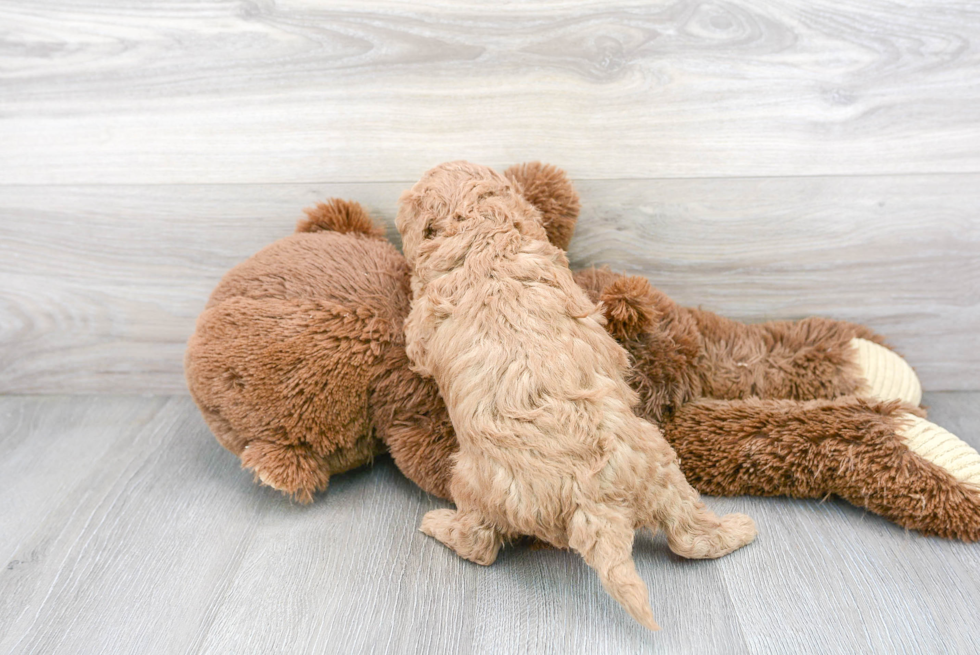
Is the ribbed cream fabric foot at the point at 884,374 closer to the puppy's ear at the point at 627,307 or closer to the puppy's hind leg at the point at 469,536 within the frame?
the puppy's ear at the point at 627,307

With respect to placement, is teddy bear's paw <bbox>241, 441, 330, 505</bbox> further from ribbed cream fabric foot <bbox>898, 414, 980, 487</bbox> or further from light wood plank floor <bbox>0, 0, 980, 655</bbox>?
ribbed cream fabric foot <bbox>898, 414, 980, 487</bbox>

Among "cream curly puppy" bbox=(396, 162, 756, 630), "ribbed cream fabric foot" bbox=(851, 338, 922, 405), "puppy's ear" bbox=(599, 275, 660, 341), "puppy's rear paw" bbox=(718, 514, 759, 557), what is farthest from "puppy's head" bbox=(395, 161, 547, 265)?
"ribbed cream fabric foot" bbox=(851, 338, 922, 405)

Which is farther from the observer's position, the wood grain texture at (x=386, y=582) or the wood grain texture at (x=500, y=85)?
the wood grain texture at (x=500, y=85)

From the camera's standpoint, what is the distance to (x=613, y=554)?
67cm

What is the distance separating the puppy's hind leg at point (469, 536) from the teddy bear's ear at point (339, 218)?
17.8 inches

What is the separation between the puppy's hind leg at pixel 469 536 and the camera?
0.78 m

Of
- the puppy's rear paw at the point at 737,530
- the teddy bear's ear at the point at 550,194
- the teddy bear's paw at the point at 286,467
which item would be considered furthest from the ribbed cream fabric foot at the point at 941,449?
the teddy bear's paw at the point at 286,467

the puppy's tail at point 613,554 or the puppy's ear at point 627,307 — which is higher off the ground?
the puppy's ear at point 627,307

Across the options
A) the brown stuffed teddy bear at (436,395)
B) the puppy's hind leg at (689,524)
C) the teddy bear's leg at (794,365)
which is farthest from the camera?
the teddy bear's leg at (794,365)

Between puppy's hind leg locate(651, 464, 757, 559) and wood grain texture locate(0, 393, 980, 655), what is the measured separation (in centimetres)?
2

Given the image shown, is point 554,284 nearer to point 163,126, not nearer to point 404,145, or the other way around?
point 404,145


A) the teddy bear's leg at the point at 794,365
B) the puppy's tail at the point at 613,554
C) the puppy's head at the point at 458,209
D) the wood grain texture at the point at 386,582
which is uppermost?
the puppy's head at the point at 458,209

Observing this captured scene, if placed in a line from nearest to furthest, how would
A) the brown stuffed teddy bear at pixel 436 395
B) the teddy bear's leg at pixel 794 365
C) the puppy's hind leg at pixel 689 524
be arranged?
the puppy's hind leg at pixel 689 524 < the brown stuffed teddy bear at pixel 436 395 < the teddy bear's leg at pixel 794 365

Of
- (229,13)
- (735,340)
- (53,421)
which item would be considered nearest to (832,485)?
(735,340)
